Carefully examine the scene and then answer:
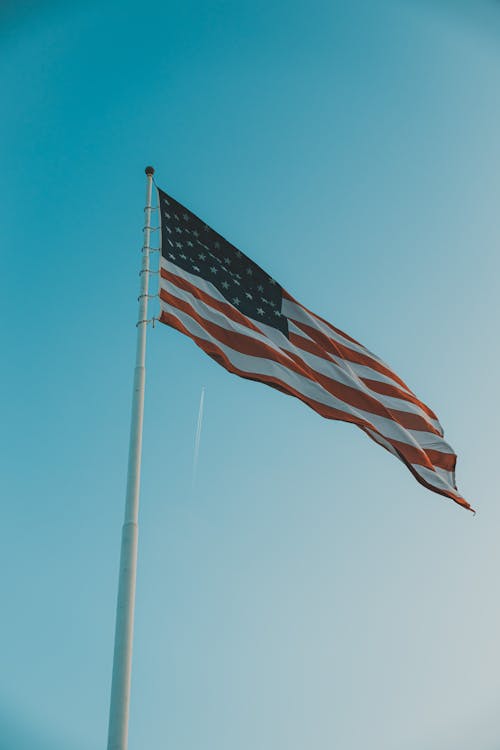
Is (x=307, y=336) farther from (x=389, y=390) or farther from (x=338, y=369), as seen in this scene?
(x=389, y=390)

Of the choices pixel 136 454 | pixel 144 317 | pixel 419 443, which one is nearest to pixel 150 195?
pixel 144 317

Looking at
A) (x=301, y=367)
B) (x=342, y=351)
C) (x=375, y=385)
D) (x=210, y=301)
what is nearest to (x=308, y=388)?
(x=301, y=367)

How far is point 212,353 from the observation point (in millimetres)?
11266

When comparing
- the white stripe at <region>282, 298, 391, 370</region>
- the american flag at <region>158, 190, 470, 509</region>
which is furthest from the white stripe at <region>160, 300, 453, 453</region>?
the white stripe at <region>282, 298, 391, 370</region>

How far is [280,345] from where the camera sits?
12945 mm

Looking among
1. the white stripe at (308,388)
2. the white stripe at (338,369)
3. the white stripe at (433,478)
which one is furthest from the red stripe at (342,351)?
the white stripe at (433,478)

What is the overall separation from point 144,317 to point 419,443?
566 centimetres

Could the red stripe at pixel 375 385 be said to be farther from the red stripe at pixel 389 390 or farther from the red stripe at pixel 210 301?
the red stripe at pixel 210 301

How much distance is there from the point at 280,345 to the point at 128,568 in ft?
16.4

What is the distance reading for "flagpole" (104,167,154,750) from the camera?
816 cm

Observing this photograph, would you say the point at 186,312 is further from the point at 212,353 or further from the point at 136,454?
the point at 136,454

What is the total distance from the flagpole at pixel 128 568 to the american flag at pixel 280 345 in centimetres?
71

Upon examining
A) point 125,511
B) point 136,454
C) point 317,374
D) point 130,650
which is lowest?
point 130,650

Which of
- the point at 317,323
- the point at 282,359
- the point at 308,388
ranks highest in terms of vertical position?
the point at 317,323
